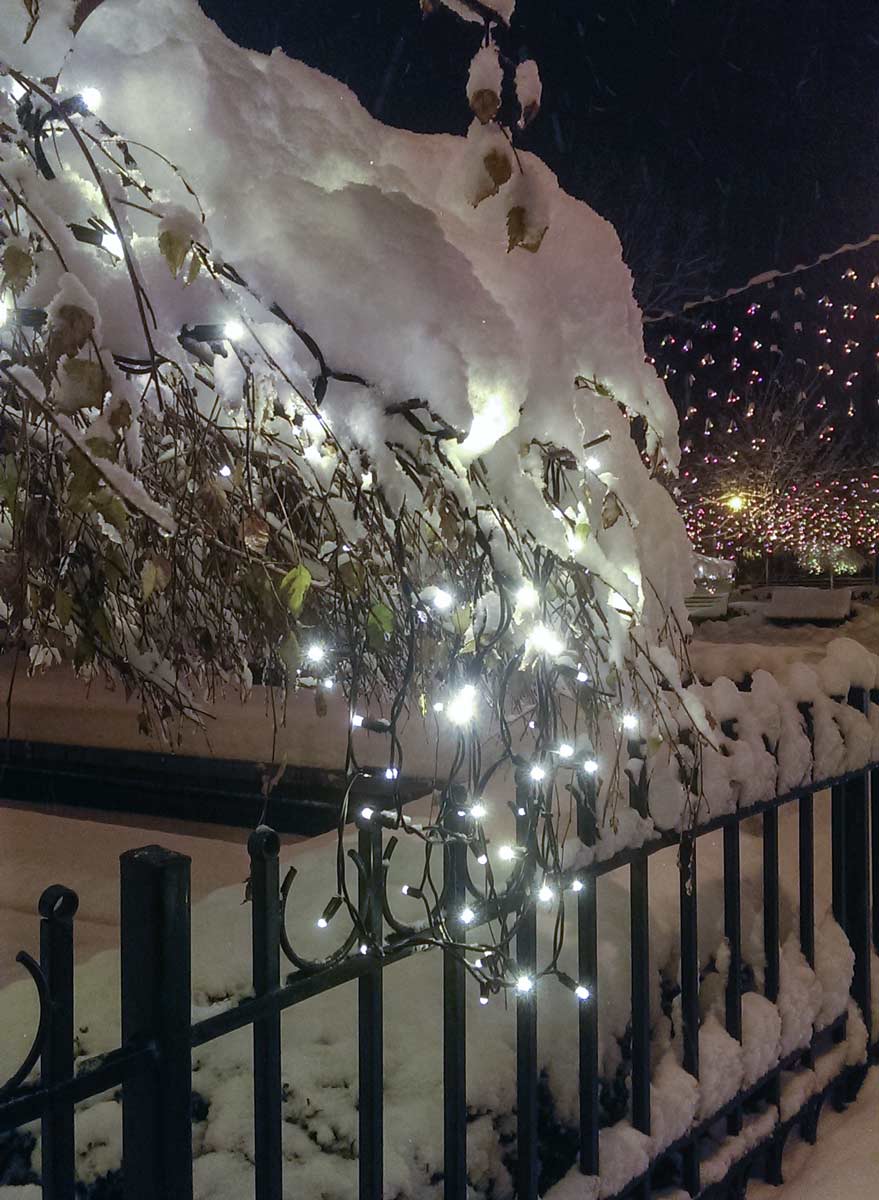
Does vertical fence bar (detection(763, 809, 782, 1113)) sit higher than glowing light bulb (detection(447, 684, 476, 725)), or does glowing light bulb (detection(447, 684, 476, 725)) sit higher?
glowing light bulb (detection(447, 684, 476, 725))

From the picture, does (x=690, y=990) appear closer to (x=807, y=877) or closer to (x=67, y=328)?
(x=807, y=877)

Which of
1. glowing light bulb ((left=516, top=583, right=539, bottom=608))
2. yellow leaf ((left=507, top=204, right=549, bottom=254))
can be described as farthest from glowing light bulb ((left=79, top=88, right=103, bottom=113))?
glowing light bulb ((left=516, top=583, right=539, bottom=608))

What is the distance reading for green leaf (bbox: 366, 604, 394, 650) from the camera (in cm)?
196

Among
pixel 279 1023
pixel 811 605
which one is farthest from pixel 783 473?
pixel 279 1023

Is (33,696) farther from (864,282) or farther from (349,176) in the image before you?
(864,282)

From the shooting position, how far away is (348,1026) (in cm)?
243

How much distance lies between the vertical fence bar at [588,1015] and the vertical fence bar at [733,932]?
0.65 m

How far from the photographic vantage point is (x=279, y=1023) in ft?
5.28

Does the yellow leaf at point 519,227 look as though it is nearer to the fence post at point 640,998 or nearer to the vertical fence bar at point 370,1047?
the vertical fence bar at point 370,1047

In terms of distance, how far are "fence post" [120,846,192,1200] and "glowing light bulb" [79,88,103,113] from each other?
1.11 m

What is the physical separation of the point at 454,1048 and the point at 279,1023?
1.67 feet

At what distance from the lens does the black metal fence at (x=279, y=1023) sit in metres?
1.33

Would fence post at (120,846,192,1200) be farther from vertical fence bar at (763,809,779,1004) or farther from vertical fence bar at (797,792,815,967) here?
vertical fence bar at (797,792,815,967)

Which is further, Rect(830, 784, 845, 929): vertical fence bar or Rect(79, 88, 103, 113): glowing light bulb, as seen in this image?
Rect(830, 784, 845, 929): vertical fence bar
